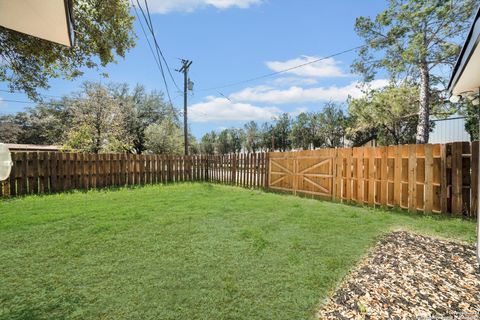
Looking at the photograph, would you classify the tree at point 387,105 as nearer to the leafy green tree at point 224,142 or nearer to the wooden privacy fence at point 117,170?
the wooden privacy fence at point 117,170

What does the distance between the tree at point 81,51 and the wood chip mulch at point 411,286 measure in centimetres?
889

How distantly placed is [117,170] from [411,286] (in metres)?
9.89

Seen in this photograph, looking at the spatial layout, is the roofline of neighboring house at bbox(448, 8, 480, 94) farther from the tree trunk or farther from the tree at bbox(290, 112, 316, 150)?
the tree at bbox(290, 112, 316, 150)

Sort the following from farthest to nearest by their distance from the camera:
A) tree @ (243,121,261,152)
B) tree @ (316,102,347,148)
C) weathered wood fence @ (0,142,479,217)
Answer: tree @ (243,121,261,152) → tree @ (316,102,347,148) → weathered wood fence @ (0,142,479,217)

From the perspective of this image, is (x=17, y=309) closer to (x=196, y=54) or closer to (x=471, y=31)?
(x=471, y=31)

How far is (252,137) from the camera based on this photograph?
1779 inches

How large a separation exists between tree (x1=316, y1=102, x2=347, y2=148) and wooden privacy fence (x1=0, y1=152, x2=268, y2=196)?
24.0 meters

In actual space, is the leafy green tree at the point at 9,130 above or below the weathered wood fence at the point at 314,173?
above

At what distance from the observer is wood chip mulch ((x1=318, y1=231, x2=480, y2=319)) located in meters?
2.20

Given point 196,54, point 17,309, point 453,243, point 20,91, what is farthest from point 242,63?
point 17,309

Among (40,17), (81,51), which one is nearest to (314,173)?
(40,17)

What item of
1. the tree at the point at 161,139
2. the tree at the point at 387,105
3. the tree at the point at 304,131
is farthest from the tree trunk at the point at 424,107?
the tree at the point at 304,131

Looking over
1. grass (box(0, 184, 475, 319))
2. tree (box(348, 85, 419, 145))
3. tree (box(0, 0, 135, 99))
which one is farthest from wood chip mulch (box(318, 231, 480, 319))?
tree (box(348, 85, 419, 145))

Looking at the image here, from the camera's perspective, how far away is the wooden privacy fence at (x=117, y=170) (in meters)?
7.61
